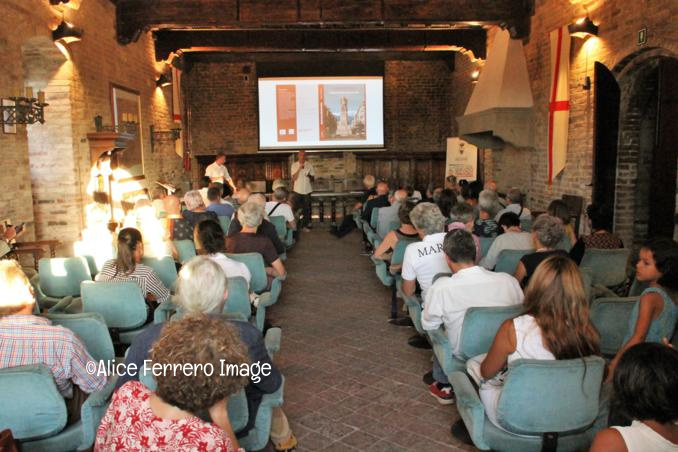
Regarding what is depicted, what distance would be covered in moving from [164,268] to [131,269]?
0.71 meters

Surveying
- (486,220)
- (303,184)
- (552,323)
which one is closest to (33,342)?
(552,323)

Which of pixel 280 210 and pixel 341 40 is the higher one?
pixel 341 40

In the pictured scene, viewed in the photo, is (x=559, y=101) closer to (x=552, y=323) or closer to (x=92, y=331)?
(x=552, y=323)

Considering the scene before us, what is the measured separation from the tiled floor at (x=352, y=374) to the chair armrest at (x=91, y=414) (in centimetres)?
129

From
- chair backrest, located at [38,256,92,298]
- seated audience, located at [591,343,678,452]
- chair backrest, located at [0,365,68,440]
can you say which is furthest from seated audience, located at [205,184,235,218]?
seated audience, located at [591,343,678,452]

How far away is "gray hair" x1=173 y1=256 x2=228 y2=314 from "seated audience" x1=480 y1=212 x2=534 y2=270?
296 cm

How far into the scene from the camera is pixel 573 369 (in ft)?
8.27

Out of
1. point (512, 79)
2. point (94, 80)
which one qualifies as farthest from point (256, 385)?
point (512, 79)

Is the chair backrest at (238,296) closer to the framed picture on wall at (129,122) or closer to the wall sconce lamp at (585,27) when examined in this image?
the wall sconce lamp at (585,27)

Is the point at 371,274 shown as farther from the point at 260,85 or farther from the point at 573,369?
the point at 260,85

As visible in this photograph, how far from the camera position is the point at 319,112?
1680 centimetres

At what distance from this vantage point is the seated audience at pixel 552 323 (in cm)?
269

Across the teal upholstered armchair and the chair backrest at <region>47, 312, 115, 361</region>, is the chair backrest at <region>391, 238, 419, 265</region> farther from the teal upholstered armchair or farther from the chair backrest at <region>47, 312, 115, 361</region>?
the chair backrest at <region>47, 312, 115, 361</region>

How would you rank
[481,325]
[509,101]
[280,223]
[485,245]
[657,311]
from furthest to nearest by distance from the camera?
[509,101]
[280,223]
[485,245]
[481,325]
[657,311]
